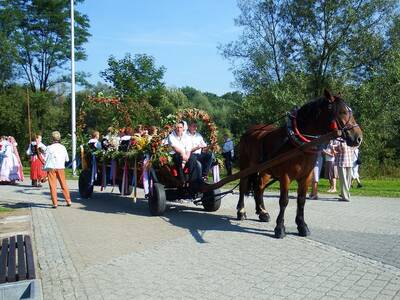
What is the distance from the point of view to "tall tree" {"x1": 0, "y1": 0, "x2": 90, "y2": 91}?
138 feet

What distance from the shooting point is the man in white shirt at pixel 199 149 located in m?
10.5

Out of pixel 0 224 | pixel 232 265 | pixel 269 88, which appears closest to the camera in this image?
pixel 232 265

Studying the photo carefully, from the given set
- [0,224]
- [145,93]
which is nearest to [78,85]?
[145,93]

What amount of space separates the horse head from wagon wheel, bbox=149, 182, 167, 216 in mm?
3446

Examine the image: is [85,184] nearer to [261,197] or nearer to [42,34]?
[261,197]

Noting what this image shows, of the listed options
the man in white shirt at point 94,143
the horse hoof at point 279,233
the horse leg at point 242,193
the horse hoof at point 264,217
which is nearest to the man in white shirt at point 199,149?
the horse leg at point 242,193

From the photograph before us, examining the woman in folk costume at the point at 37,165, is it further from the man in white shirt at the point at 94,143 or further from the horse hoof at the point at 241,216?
the horse hoof at the point at 241,216

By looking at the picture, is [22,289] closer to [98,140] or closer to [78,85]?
[98,140]

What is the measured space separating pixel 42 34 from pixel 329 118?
40777mm

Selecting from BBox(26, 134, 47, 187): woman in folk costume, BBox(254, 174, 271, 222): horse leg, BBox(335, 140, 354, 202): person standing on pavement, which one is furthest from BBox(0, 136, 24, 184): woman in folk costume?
BBox(254, 174, 271, 222): horse leg

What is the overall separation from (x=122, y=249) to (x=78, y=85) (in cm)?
3988


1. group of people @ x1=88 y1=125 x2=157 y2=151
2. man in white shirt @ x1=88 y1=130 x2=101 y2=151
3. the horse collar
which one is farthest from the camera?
man in white shirt @ x1=88 y1=130 x2=101 y2=151

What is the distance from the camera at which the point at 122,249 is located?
24.4ft

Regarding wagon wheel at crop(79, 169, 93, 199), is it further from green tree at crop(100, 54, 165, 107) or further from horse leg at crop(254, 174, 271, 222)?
green tree at crop(100, 54, 165, 107)
